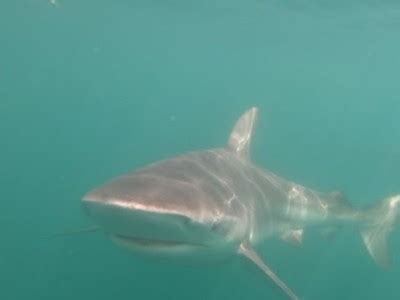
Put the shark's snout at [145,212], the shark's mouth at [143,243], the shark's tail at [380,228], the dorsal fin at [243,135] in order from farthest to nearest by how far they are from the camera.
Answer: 1. the shark's tail at [380,228]
2. the dorsal fin at [243,135]
3. the shark's mouth at [143,243]
4. the shark's snout at [145,212]

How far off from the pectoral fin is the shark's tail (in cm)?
579

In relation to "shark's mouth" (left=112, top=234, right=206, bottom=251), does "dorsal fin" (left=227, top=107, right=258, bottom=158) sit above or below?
Answer: above

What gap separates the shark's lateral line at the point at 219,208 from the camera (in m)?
4.77

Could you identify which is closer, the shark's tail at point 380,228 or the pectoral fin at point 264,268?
the pectoral fin at point 264,268

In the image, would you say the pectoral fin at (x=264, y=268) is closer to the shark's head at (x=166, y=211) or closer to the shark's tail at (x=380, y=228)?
the shark's head at (x=166, y=211)

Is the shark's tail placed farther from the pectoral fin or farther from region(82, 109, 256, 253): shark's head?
region(82, 109, 256, 253): shark's head

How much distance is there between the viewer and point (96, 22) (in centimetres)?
6512

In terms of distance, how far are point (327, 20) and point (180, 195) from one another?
2918 centimetres

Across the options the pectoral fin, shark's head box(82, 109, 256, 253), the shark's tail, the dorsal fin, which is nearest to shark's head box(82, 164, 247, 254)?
shark's head box(82, 109, 256, 253)

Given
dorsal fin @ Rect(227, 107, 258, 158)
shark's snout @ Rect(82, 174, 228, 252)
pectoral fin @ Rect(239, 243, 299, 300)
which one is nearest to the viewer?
shark's snout @ Rect(82, 174, 228, 252)

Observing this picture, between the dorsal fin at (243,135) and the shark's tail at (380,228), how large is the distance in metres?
3.89

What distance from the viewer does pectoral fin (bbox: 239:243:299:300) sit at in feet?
21.8

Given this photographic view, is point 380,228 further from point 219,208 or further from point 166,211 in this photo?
point 166,211

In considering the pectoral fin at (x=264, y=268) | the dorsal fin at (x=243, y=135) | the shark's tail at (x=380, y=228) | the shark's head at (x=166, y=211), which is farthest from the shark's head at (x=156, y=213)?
the shark's tail at (x=380, y=228)
